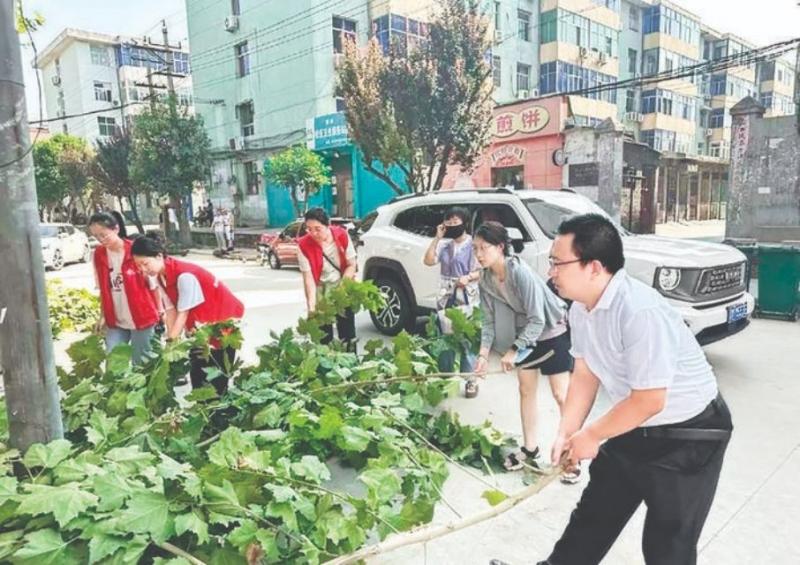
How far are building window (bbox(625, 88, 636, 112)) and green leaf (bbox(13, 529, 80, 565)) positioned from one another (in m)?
36.9

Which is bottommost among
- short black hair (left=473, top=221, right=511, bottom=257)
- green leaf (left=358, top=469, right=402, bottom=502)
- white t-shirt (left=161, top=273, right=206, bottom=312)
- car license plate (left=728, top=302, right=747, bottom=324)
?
car license plate (left=728, top=302, right=747, bottom=324)

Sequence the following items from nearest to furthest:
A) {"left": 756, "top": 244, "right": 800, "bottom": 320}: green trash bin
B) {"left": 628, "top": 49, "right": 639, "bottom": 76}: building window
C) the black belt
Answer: the black belt, {"left": 756, "top": 244, "right": 800, "bottom": 320}: green trash bin, {"left": 628, "top": 49, "right": 639, "bottom": 76}: building window

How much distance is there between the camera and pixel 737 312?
520 cm

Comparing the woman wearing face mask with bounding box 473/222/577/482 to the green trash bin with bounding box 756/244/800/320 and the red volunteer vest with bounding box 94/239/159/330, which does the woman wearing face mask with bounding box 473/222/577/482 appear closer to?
the red volunteer vest with bounding box 94/239/159/330

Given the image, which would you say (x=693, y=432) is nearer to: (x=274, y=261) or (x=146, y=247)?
(x=146, y=247)

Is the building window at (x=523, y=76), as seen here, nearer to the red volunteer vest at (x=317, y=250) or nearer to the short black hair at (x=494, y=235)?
the red volunteer vest at (x=317, y=250)

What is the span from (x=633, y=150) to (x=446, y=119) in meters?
9.43

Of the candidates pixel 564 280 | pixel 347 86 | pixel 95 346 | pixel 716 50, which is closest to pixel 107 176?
pixel 347 86

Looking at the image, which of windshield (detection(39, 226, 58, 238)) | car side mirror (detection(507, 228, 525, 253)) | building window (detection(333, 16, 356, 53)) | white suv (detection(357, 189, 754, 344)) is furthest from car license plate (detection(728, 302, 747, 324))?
building window (detection(333, 16, 356, 53))

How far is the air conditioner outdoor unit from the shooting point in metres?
25.8

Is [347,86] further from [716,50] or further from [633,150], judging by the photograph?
[716,50]

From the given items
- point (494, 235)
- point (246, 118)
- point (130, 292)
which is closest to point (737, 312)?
point (494, 235)

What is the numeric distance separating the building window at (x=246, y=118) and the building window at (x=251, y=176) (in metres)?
1.49

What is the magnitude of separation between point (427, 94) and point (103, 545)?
1395 centimetres
